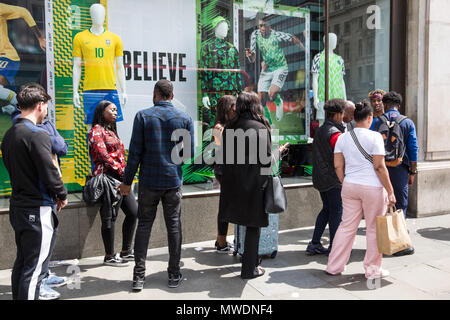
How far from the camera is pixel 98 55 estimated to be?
221 inches

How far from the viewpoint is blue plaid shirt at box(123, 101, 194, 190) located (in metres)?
3.92

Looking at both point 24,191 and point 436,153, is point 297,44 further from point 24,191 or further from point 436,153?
point 24,191

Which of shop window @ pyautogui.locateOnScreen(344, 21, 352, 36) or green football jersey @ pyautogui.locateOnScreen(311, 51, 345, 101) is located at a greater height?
shop window @ pyautogui.locateOnScreen(344, 21, 352, 36)

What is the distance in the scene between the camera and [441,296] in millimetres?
3826

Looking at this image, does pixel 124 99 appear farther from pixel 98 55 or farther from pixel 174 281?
pixel 174 281

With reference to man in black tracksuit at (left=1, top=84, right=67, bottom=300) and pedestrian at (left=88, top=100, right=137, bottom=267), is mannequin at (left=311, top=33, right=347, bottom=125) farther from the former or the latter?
man in black tracksuit at (left=1, top=84, right=67, bottom=300)

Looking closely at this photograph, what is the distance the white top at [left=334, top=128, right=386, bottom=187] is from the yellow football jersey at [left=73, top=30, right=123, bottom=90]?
336 cm

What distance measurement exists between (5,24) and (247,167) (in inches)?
140

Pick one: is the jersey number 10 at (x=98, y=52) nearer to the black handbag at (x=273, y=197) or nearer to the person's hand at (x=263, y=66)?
the person's hand at (x=263, y=66)

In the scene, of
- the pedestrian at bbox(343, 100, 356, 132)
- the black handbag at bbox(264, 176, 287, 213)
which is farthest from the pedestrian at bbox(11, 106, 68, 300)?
the pedestrian at bbox(343, 100, 356, 132)

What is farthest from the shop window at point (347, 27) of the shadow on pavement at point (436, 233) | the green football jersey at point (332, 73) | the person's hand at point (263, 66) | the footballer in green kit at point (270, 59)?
→ the shadow on pavement at point (436, 233)

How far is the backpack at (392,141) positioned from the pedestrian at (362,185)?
1068mm

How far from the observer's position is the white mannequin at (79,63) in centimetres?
548

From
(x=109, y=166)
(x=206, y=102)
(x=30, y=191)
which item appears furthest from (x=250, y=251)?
(x=206, y=102)
